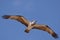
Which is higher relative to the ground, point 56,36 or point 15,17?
point 15,17

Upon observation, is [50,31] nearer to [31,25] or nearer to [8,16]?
[31,25]

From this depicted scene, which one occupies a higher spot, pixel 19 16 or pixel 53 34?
pixel 19 16

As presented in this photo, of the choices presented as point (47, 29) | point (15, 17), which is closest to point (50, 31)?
point (47, 29)

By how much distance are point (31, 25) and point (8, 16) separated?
154cm

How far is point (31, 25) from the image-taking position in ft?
52.4

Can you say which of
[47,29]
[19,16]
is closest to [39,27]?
[47,29]

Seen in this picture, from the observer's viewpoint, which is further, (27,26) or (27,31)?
(27,26)

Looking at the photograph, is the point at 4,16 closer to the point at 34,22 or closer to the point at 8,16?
the point at 8,16

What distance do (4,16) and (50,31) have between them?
3.20 meters

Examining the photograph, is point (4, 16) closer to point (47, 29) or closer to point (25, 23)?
point (25, 23)

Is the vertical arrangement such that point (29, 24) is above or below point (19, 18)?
below

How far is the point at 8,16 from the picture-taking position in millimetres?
16031

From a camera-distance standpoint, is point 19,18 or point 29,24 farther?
point 19,18

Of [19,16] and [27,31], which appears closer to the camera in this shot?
[27,31]
